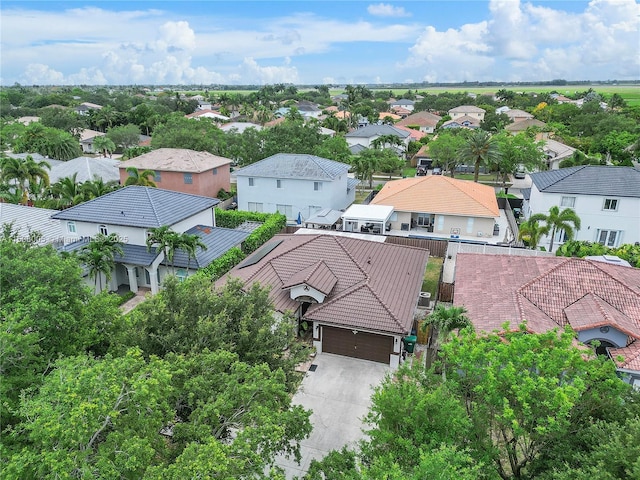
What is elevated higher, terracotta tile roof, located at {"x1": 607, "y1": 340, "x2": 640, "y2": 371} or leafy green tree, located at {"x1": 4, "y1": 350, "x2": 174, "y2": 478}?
leafy green tree, located at {"x1": 4, "y1": 350, "x2": 174, "y2": 478}

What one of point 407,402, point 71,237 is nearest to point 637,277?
point 407,402

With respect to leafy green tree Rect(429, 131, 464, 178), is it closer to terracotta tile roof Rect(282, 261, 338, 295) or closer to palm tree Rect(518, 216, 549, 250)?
palm tree Rect(518, 216, 549, 250)

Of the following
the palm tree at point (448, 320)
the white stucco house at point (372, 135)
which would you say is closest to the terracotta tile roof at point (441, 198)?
the palm tree at point (448, 320)

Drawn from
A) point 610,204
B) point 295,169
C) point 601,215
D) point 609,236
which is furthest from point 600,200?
point 295,169

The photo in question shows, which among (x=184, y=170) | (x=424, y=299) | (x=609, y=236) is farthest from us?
(x=184, y=170)

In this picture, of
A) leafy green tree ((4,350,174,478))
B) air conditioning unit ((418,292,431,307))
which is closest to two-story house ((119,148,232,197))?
air conditioning unit ((418,292,431,307))

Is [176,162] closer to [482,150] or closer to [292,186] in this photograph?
[292,186]
